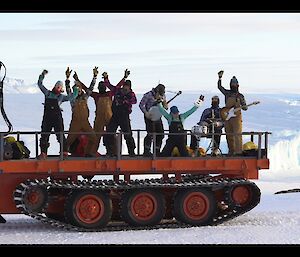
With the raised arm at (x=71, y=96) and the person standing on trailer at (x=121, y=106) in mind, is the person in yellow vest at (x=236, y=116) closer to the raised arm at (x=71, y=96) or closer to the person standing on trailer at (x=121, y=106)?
the person standing on trailer at (x=121, y=106)

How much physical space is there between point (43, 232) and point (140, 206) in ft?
7.57

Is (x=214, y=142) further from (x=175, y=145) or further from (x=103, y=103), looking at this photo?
(x=103, y=103)

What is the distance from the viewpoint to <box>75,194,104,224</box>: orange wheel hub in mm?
21938

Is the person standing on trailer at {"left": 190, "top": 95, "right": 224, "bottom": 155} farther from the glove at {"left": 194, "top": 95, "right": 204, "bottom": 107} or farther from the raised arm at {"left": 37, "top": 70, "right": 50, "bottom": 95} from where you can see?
the raised arm at {"left": 37, "top": 70, "right": 50, "bottom": 95}

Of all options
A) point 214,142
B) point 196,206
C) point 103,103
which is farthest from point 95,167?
point 214,142

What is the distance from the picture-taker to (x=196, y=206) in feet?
73.8

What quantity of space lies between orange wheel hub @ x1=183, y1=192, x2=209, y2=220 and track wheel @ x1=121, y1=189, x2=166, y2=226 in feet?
2.09

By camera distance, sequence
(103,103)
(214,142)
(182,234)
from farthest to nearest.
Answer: (214,142), (103,103), (182,234)

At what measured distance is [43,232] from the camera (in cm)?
2173

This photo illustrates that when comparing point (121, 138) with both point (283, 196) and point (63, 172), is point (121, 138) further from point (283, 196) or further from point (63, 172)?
point (283, 196)

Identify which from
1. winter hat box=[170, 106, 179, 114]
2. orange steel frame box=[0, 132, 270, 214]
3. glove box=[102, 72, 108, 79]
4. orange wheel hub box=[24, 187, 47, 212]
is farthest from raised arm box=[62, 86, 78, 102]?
orange wheel hub box=[24, 187, 47, 212]

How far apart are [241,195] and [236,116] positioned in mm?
1982

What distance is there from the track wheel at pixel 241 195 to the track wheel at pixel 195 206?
1.65 feet

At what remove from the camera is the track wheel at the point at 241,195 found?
22.7m
